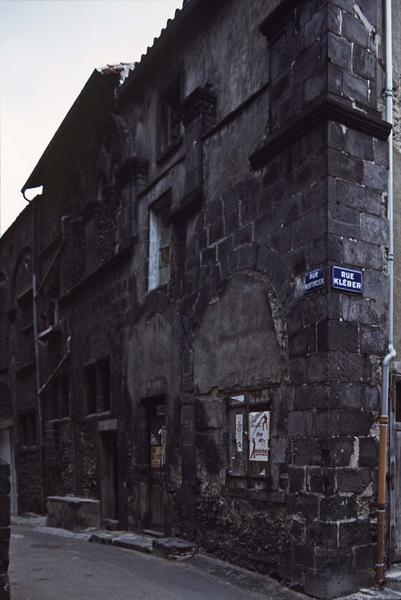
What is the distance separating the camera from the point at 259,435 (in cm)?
826

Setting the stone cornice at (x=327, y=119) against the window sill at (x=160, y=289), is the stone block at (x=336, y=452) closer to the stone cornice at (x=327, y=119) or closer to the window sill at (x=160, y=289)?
the stone cornice at (x=327, y=119)

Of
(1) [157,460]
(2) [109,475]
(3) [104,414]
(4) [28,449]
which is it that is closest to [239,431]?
(1) [157,460]

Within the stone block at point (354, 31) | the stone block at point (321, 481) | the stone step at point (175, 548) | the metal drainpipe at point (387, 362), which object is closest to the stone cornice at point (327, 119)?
the metal drainpipe at point (387, 362)

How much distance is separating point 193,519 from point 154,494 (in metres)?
1.76

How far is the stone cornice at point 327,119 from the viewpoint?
24.5 feet

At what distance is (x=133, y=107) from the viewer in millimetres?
13031

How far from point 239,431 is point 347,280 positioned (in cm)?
241

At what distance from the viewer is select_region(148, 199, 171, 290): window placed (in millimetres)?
11672

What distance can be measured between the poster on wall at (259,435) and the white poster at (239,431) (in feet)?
0.76

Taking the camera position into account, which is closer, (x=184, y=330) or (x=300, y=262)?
(x=300, y=262)

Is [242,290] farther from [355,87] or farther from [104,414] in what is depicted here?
[104,414]

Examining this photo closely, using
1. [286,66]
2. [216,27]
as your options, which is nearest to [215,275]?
[286,66]

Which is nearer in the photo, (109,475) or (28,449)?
(109,475)

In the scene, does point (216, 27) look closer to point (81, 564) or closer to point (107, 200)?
point (107, 200)
